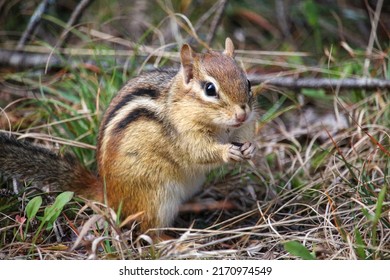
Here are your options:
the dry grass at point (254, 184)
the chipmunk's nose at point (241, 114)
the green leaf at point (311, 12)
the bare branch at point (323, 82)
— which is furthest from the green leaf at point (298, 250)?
the green leaf at point (311, 12)

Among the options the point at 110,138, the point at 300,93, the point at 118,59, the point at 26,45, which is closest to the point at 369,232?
the point at 110,138

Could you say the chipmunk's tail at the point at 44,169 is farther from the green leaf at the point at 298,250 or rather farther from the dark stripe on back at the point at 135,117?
the green leaf at the point at 298,250

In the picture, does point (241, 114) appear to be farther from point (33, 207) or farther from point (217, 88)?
point (33, 207)

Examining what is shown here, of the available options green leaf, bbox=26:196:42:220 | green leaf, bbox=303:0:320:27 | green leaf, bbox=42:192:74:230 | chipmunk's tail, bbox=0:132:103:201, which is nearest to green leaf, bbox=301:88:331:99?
green leaf, bbox=303:0:320:27

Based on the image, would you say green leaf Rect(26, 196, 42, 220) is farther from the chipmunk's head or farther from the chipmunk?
the chipmunk's head

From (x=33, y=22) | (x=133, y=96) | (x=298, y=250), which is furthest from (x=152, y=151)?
(x=33, y=22)
